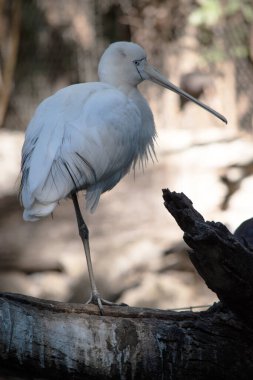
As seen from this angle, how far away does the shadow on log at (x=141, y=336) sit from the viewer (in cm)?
343

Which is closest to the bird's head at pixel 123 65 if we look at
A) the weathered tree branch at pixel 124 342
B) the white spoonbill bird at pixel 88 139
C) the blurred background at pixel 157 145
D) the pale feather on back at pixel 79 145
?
the white spoonbill bird at pixel 88 139

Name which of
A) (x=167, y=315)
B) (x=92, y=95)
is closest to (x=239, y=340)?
(x=167, y=315)

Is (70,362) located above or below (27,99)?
below

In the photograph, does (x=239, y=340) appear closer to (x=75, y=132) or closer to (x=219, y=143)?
(x=75, y=132)

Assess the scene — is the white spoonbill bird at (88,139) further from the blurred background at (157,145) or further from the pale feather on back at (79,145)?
the blurred background at (157,145)

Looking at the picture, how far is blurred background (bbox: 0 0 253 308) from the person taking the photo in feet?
29.2

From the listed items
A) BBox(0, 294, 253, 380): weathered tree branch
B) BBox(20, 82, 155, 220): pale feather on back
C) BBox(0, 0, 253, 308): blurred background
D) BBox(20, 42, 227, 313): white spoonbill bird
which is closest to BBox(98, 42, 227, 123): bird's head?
BBox(20, 42, 227, 313): white spoonbill bird

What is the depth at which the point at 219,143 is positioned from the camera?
9703 millimetres

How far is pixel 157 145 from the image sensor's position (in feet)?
24.5

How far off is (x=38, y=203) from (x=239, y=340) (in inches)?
48.2

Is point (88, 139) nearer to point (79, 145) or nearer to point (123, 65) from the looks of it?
point (79, 145)

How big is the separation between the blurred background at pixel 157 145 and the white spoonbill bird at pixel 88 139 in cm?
348

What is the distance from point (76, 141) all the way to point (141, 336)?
123 centimetres

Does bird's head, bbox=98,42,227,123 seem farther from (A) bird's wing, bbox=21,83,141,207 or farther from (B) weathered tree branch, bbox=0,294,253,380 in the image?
(B) weathered tree branch, bbox=0,294,253,380
